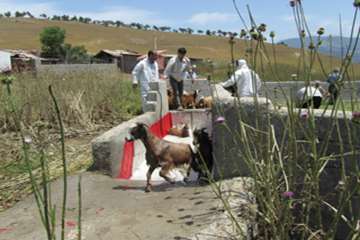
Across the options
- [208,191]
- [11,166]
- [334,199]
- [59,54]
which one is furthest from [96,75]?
[59,54]

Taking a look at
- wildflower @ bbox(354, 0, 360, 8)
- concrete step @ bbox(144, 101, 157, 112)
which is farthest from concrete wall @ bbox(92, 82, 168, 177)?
wildflower @ bbox(354, 0, 360, 8)

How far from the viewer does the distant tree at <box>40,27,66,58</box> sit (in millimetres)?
82988

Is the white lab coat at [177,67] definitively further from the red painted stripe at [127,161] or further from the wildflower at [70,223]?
the wildflower at [70,223]

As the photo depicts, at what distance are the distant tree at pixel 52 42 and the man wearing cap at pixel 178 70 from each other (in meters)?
73.0

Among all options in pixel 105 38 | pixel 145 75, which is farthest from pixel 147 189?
pixel 105 38

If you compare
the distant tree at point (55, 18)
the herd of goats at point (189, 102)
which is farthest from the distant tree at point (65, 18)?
the herd of goats at point (189, 102)

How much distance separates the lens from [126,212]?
5113 millimetres

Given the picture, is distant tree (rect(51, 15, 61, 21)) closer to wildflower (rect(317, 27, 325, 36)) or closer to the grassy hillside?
the grassy hillside

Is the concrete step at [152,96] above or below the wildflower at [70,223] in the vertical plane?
above

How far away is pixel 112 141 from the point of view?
6672 mm

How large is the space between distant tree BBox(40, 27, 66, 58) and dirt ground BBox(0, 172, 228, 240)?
7859cm

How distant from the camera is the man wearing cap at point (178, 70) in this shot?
437 inches

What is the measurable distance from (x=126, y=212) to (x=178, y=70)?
6.58 meters

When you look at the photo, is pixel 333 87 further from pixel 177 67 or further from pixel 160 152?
pixel 177 67
